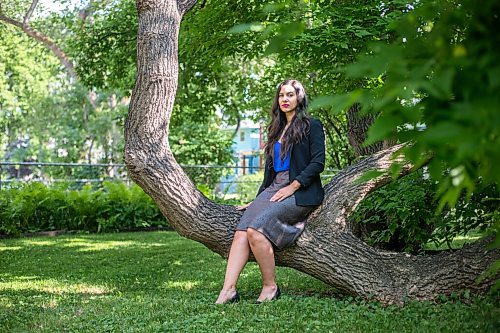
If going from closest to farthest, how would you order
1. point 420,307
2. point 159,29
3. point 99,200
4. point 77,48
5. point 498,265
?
point 498,265 → point 420,307 → point 159,29 → point 77,48 → point 99,200

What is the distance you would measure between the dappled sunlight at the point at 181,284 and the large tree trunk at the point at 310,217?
0.94m

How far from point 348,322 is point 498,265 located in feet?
6.08

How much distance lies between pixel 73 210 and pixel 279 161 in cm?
799

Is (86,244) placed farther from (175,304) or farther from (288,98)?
(288,98)

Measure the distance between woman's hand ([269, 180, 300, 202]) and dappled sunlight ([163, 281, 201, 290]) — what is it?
1.60 meters

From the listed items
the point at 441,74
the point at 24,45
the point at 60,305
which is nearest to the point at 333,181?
the point at 60,305

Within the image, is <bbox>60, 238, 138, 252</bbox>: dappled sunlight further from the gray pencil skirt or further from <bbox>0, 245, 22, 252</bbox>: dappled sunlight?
the gray pencil skirt

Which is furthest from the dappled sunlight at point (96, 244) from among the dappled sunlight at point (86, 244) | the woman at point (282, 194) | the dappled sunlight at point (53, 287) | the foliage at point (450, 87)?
the foliage at point (450, 87)

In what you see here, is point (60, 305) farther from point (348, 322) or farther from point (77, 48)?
point (77, 48)

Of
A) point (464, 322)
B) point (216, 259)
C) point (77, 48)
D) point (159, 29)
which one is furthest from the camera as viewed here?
point (77, 48)

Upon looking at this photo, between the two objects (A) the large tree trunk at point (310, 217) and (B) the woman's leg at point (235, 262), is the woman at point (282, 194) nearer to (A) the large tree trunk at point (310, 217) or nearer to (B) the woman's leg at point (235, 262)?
(B) the woman's leg at point (235, 262)

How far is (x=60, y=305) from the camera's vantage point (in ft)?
17.6

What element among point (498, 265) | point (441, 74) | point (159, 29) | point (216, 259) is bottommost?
point (216, 259)

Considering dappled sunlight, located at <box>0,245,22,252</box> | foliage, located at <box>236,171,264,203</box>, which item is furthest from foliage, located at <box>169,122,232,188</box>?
dappled sunlight, located at <box>0,245,22,252</box>
